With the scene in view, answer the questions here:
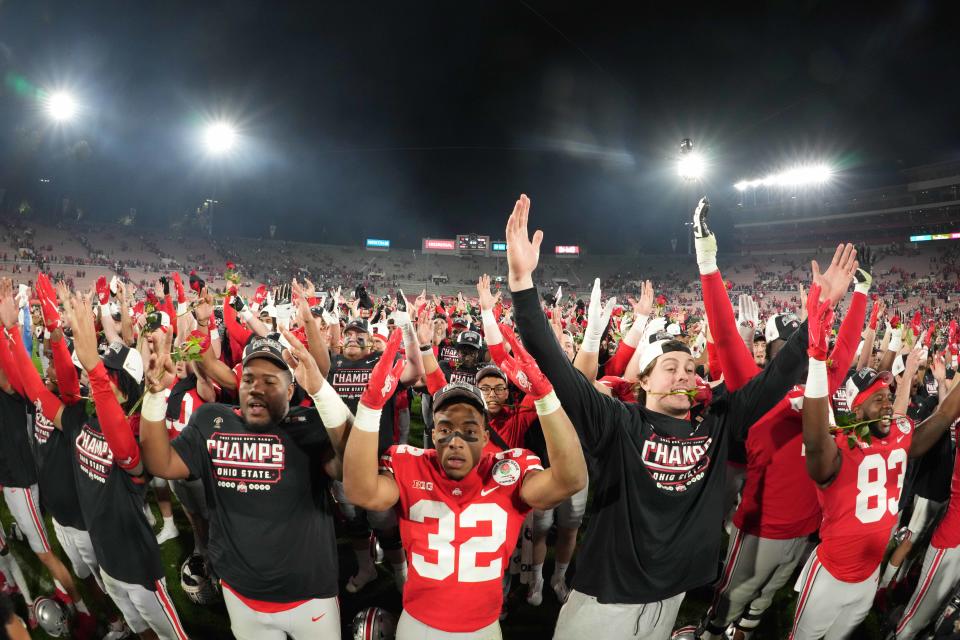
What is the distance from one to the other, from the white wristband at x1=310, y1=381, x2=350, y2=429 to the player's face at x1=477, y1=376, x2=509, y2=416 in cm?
156

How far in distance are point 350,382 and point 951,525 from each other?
15.6 feet

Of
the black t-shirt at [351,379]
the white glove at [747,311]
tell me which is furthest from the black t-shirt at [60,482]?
the white glove at [747,311]

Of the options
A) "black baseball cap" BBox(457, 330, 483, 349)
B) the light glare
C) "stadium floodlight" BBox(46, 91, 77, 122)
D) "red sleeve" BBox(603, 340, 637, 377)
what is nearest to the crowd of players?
"red sleeve" BBox(603, 340, 637, 377)

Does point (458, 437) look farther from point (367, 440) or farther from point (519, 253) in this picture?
point (519, 253)

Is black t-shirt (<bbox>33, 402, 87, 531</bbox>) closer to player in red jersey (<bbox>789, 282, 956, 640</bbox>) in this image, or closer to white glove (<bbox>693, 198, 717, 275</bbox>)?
white glove (<bbox>693, 198, 717, 275</bbox>)

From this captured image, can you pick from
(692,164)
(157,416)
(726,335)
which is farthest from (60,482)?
(692,164)

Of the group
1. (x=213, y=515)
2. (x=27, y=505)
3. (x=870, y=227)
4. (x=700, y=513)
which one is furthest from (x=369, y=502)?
(x=870, y=227)

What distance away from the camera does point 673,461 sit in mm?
2613

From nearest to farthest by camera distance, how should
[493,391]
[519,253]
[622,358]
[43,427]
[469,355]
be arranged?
[519,253]
[43,427]
[493,391]
[622,358]
[469,355]

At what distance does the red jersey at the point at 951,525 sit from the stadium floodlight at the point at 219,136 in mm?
45984

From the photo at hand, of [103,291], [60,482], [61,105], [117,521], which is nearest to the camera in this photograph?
[117,521]

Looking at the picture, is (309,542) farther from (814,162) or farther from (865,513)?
(814,162)

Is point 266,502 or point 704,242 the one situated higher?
point 704,242

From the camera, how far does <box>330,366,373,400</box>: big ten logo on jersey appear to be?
16.1ft
